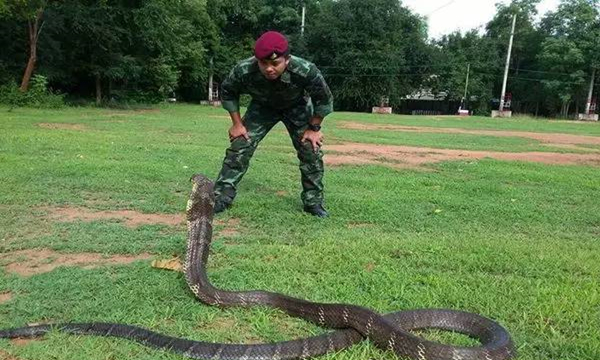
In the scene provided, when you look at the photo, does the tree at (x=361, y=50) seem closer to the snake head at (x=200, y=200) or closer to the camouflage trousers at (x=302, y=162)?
the camouflage trousers at (x=302, y=162)

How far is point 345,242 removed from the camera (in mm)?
5465

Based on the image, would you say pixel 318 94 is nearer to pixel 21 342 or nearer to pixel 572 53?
pixel 21 342

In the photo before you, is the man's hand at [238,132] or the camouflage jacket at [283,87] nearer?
the camouflage jacket at [283,87]

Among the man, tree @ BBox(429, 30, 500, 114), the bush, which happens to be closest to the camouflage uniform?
the man

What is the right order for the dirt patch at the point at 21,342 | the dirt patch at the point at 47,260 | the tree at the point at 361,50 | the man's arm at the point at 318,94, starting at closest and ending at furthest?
1. the dirt patch at the point at 21,342
2. the dirt patch at the point at 47,260
3. the man's arm at the point at 318,94
4. the tree at the point at 361,50

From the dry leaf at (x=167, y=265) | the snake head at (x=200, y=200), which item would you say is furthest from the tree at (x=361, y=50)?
the snake head at (x=200, y=200)

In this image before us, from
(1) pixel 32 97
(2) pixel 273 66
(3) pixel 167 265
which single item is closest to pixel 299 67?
(2) pixel 273 66

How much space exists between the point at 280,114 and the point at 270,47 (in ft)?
4.75

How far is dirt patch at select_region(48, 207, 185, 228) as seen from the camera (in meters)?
6.08

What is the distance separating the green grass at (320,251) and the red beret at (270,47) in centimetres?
180

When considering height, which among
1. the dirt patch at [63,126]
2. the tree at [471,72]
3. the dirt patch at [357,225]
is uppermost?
the tree at [471,72]

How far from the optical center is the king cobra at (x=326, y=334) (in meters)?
3.12

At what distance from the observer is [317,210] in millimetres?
6711

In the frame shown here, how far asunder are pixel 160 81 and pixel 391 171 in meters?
28.1
